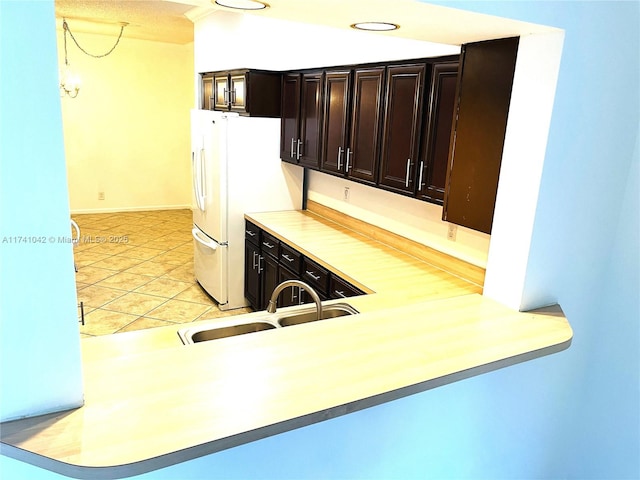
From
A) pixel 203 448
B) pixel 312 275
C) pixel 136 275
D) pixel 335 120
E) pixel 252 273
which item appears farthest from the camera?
pixel 136 275

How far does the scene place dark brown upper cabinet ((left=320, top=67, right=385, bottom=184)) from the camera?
2885 millimetres

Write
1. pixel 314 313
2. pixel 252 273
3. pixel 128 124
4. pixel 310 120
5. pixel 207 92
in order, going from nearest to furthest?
pixel 314 313 < pixel 310 120 < pixel 252 273 < pixel 207 92 < pixel 128 124

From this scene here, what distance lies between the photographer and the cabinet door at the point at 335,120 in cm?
318

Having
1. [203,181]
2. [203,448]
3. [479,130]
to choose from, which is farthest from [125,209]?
[203,448]

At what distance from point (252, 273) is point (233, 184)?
78 cm

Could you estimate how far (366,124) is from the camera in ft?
9.77

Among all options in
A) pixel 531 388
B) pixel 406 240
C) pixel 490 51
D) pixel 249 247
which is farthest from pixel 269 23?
pixel 531 388

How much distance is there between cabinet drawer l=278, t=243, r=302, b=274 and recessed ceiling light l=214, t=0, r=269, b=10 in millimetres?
1942

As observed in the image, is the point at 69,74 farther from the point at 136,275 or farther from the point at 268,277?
the point at 268,277

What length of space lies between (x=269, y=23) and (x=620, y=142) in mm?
3472

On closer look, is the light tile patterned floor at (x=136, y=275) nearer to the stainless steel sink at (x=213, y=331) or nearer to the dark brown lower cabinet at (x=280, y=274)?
the dark brown lower cabinet at (x=280, y=274)

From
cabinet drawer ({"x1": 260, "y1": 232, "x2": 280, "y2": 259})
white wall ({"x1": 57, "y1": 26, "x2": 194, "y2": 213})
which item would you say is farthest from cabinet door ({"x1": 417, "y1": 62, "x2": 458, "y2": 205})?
white wall ({"x1": 57, "y1": 26, "x2": 194, "y2": 213})

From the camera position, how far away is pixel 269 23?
446 centimetres

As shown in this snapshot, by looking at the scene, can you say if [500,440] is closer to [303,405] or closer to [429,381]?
[429,381]
